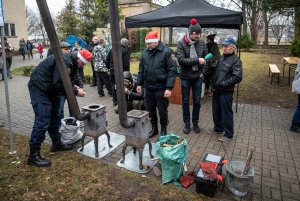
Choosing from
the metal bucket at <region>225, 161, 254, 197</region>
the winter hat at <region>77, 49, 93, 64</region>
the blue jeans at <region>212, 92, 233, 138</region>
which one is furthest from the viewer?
the blue jeans at <region>212, 92, 233, 138</region>

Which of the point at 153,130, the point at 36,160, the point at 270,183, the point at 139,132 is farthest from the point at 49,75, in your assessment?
the point at 270,183

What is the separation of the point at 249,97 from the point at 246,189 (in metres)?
5.73

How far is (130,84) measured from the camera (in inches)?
225

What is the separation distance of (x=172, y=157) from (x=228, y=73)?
7.04ft

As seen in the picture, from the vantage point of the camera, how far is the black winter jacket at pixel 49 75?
12.2 ft

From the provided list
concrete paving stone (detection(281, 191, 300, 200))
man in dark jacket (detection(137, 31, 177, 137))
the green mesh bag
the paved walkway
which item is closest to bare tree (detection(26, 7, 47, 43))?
the paved walkway

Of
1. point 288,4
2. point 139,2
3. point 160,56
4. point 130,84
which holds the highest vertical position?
point 139,2

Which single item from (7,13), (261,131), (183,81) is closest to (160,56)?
(183,81)

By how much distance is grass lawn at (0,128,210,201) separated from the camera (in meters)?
3.31

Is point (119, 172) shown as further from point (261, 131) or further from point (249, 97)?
point (249, 97)

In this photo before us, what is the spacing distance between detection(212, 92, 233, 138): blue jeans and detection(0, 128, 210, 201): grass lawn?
199cm

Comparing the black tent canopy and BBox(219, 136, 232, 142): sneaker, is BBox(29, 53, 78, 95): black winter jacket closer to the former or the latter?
BBox(219, 136, 232, 142): sneaker

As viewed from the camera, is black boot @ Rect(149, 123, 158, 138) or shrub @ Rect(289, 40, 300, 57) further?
shrub @ Rect(289, 40, 300, 57)

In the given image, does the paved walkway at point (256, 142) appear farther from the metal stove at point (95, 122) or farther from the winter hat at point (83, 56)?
the winter hat at point (83, 56)
